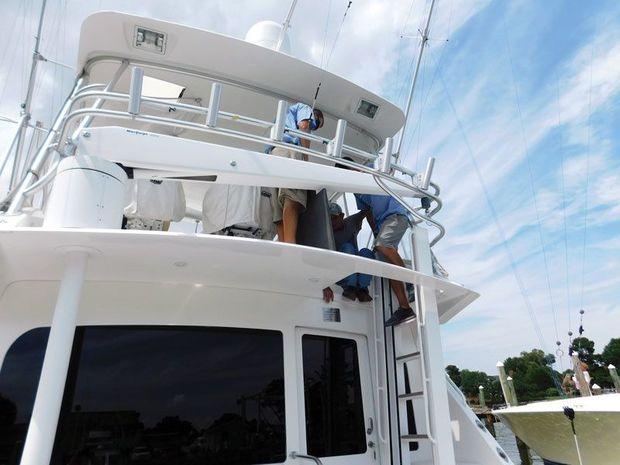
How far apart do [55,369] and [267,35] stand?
15.3 ft

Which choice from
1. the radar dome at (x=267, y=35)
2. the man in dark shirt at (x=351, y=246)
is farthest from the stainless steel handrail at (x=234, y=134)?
the radar dome at (x=267, y=35)

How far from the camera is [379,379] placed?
3996 mm

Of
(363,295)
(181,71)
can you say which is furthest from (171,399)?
(181,71)

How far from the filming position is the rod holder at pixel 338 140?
314 centimetres

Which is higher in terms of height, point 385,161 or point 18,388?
point 385,161

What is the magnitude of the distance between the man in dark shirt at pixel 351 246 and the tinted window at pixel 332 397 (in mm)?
426

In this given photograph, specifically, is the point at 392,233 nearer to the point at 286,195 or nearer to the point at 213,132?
the point at 286,195

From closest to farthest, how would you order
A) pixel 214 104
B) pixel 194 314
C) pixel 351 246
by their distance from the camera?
pixel 214 104
pixel 194 314
pixel 351 246

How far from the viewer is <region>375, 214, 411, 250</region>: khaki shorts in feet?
13.6

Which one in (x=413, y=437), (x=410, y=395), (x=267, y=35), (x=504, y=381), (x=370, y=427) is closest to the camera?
(x=413, y=437)

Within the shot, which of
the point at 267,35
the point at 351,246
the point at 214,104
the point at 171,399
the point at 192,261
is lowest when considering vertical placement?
the point at 171,399

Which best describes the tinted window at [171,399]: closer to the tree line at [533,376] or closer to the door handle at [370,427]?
the door handle at [370,427]

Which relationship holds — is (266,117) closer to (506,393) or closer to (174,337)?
(174,337)

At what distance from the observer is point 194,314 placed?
3520mm
